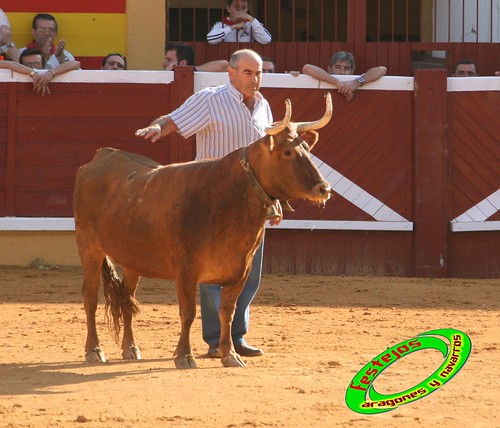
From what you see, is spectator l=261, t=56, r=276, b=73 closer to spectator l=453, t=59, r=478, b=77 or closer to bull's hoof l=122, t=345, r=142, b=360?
spectator l=453, t=59, r=478, b=77

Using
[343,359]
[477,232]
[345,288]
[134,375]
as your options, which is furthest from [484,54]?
[134,375]

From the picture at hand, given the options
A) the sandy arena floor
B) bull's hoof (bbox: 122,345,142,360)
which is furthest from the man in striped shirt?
bull's hoof (bbox: 122,345,142,360)

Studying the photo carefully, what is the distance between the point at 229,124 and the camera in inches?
292

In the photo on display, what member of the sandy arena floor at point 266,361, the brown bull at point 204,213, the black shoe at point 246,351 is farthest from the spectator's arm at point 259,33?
the black shoe at point 246,351

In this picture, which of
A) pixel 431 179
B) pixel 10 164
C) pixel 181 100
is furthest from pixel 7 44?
pixel 431 179

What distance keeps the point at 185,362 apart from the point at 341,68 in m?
5.40

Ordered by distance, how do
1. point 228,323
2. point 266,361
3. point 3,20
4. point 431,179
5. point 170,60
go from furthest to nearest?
point 3,20, point 170,60, point 431,179, point 266,361, point 228,323

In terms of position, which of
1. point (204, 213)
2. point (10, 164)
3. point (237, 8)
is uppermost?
point (237, 8)

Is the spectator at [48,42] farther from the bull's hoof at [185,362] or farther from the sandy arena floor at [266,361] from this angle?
the bull's hoof at [185,362]

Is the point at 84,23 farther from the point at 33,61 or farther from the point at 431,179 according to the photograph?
the point at 431,179

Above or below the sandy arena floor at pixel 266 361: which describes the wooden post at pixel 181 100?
above

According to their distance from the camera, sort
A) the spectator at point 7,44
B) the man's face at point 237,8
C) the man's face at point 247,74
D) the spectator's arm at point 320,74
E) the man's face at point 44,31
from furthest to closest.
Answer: the man's face at point 237,8 < the man's face at point 44,31 < the spectator at point 7,44 < the spectator's arm at point 320,74 < the man's face at point 247,74

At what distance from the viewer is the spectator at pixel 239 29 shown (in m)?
12.4

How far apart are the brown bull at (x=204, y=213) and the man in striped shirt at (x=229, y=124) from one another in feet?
0.89
